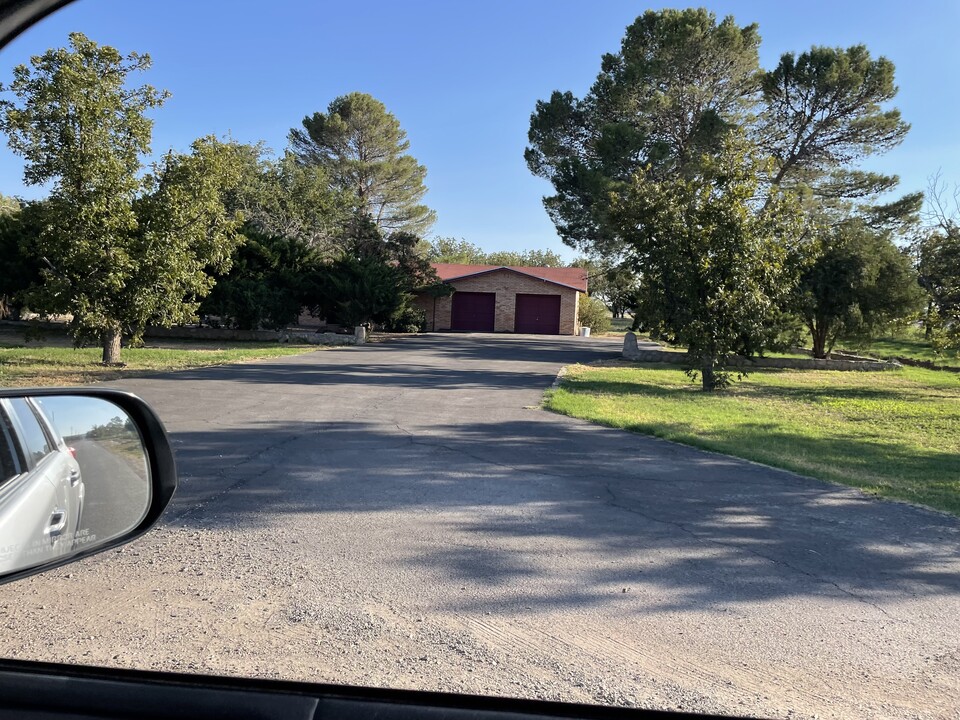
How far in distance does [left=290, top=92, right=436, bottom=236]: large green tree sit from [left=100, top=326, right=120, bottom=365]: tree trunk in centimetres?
2977

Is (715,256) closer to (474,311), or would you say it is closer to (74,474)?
(74,474)

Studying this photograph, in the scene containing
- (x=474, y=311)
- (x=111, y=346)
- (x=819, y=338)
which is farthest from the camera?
(x=474, y=311)

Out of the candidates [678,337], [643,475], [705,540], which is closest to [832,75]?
[678,337]

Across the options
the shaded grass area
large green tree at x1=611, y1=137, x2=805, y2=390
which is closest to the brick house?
the shaded grass area

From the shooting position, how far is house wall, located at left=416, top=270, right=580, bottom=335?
48.1 metres

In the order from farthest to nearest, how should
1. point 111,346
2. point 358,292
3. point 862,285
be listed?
point 358,292
point 862,285
point 111,346

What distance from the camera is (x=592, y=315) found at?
5188 centimetres

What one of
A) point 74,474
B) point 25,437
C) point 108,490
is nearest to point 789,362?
point 108,490

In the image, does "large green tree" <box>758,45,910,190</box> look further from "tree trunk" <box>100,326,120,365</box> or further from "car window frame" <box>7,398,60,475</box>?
"car window frame" <box>7,398,60,475</box>

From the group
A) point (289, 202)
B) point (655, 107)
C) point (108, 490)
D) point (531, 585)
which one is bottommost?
point (531, 585)

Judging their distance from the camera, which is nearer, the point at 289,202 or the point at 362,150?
the point at 289,202

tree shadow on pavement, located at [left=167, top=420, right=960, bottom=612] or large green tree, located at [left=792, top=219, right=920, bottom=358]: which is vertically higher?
large green tree, located at [left=792, top=219, right=920, bottom=358]

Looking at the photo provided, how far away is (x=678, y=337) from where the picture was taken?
1762cm

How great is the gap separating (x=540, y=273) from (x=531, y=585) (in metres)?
46.8
